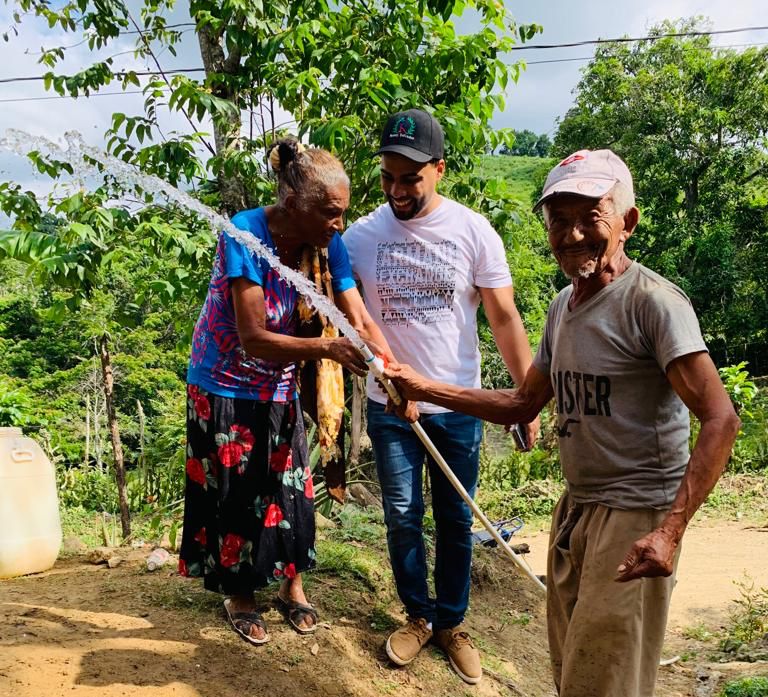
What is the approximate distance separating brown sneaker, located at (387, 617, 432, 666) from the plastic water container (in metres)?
2.05

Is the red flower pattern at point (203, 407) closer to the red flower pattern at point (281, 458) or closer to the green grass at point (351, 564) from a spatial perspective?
the red flower pattern at point (281, 458)

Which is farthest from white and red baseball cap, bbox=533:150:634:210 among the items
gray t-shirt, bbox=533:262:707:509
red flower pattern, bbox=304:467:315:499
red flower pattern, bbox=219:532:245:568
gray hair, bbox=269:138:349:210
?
red flower pattern, bbox=219:532:245:568

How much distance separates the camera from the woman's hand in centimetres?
254

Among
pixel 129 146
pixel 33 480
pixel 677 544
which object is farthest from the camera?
pixel 129 146

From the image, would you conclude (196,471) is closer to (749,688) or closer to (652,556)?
(652,556)

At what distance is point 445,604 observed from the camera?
10.0 ft

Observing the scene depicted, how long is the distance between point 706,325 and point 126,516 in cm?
1775

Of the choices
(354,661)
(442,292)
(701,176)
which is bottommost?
(354,661)

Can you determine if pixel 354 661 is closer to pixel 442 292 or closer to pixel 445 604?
pixel 445 604

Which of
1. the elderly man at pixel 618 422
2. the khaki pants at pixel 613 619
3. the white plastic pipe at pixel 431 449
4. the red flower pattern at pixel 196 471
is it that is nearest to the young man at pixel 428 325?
the white plastic pipe at pixel 431 449

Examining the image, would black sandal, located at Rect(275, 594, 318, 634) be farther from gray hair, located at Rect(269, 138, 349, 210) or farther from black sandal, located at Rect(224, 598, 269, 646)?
gray hair, located at Rect(269, 138, 349, 210)

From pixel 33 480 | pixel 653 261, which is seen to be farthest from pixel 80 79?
pixel 653 261

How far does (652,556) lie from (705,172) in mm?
19735

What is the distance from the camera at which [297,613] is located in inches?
122
